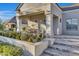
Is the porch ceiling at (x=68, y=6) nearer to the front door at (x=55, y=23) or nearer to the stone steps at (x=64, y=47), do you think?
the front door at (x=55, y=23)

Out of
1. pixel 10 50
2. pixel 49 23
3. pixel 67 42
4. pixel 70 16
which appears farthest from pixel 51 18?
pixel 10 50

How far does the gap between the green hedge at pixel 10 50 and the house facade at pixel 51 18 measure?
12.3 inches

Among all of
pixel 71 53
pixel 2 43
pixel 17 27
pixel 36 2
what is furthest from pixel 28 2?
pixel 71 53

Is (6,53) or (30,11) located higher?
(30,11)

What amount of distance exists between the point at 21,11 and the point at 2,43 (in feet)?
2.01

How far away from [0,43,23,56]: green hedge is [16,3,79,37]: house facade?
1.02 feet

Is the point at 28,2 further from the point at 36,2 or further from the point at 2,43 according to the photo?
the point at 2,43

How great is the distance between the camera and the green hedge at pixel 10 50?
238 cm

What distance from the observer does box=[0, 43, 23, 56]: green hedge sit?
238cm

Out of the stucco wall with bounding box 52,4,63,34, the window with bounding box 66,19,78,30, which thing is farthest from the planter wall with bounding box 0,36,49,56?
the window with bounding box 66,19,78,30

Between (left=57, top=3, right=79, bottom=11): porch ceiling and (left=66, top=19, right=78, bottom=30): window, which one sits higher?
(left=57, top=3, right=79, bottom=11): porch ceiling

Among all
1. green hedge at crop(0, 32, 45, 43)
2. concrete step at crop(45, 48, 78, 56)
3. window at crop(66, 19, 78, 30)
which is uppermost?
window at crop(66, 19, 78, 30)

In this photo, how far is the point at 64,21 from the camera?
2432 millimetres

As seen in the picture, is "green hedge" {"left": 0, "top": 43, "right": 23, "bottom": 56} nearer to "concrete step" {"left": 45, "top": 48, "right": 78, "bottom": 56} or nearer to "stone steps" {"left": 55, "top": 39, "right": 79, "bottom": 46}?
"concrete step" {"left": 45, "top": 48, "right": 78, "bottom": 56}
